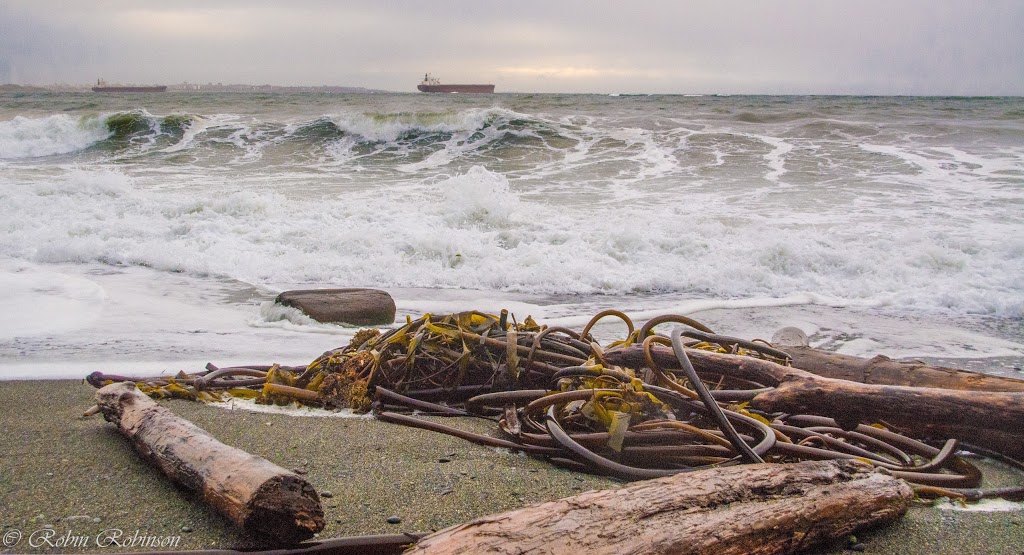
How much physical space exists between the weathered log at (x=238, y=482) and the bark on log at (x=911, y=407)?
1.56 metres

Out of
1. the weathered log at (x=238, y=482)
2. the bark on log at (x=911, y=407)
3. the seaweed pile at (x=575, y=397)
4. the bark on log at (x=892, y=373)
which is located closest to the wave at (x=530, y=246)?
the bark on log at (x=892, y=373)

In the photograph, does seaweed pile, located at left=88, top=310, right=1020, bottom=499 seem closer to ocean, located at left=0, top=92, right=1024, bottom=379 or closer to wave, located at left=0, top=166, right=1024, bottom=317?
ocean, located at left=0, top=92, right=1024, bottom=379

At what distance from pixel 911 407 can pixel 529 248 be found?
5.79m

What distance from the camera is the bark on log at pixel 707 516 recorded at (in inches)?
61.4

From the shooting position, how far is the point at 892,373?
310 cm

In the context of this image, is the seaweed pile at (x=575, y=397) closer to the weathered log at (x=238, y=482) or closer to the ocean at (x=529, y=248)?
the weathered log at (x=238, y=482)

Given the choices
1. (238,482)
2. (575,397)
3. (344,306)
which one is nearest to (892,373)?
(575,397)

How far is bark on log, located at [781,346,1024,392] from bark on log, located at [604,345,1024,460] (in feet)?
0.77

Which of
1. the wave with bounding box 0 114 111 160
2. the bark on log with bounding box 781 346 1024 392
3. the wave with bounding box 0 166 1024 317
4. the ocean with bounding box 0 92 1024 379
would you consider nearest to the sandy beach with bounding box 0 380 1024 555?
the bark on log with bounding box 781 346 1024 392

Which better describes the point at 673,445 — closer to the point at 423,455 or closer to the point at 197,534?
the point at 423,455

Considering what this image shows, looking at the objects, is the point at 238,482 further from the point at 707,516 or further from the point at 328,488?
the point at 707,516

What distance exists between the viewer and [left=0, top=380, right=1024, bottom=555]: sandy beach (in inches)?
79.8

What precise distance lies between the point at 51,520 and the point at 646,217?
8.71 m

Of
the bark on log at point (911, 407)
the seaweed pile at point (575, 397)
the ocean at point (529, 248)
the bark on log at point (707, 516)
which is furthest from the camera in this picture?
the ocean at point (529, 248)
